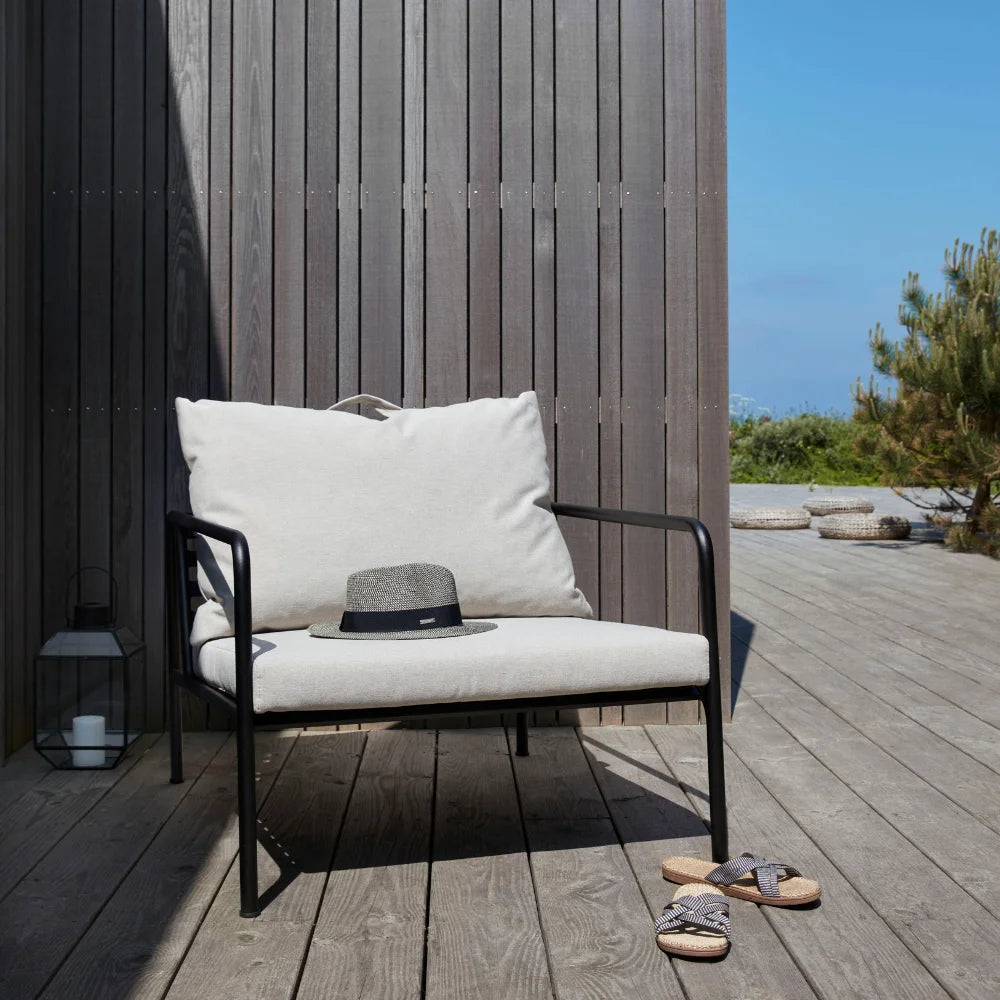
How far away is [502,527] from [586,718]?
0.81 metres

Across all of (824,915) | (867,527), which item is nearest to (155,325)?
(824,915)

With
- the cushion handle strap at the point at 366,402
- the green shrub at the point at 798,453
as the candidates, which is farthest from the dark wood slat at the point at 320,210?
the green shrub at the point at 798,453

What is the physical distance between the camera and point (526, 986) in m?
1.37

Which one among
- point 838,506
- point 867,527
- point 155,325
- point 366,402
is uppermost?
point 155,325

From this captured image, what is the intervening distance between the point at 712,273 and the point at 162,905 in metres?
1.97

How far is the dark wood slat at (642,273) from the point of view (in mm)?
2824

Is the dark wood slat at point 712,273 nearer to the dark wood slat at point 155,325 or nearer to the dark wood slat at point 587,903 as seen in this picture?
the dark wood slat at point 587,903

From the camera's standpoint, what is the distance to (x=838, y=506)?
31.3ft

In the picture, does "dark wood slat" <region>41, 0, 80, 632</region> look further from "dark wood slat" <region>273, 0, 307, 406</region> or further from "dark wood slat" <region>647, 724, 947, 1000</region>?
"dark wood slat" <region>647, 724, 947, 1000</region>

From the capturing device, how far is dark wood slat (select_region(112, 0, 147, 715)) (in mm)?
2740

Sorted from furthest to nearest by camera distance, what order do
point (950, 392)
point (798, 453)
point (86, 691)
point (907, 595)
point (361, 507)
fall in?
point (798, 453)
point (950, 392)
point (907, 595)
point (86, 691)
point (361, 507)

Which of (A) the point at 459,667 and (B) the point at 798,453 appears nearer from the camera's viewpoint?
(A) the point at 459,667

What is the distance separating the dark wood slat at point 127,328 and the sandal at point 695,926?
166 cm

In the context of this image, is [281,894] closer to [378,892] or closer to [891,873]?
[378,892]
